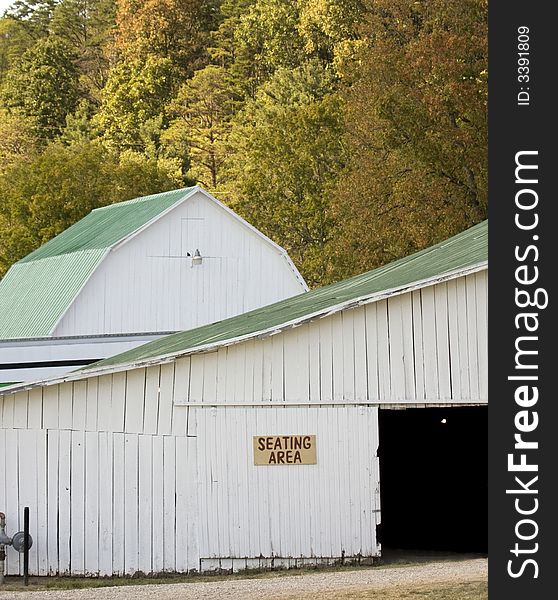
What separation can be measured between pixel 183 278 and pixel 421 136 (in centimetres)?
843

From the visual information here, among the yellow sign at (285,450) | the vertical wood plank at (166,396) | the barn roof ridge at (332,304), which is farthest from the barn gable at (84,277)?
the yellow sign at (285,450)

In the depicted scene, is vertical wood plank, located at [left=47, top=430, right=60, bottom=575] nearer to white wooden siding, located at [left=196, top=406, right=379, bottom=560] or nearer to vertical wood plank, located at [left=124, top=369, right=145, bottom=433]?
vertical wood plank, located at [left=124, top=369, right=145, bottom=433]

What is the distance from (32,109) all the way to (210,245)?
59.8m

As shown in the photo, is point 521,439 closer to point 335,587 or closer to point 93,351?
point 335,587

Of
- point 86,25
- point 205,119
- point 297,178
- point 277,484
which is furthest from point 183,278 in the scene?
point 86,25

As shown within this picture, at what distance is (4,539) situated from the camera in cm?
1770

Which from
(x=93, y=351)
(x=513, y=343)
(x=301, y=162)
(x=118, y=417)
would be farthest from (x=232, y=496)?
(x=301, y=162)

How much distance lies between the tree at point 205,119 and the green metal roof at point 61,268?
3494 cm

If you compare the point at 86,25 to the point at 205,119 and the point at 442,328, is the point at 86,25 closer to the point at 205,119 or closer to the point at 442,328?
the point at 205,119

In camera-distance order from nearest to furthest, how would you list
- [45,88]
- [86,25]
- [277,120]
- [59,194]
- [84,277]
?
[84,277] → [59,194] → [277,120] → [45,88] → [86,25]

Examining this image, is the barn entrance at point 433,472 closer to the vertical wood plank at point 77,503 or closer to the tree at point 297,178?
the vertical wood plank at point 77,503

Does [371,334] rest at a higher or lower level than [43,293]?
lower

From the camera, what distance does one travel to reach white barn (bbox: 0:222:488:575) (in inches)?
719

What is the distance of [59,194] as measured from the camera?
5909cm
